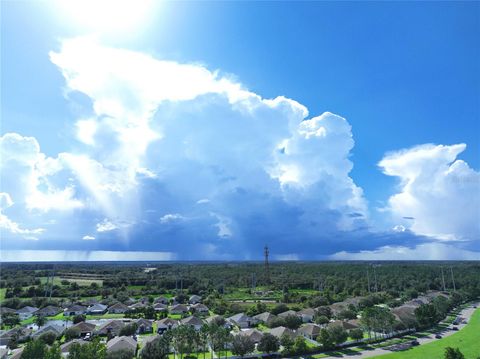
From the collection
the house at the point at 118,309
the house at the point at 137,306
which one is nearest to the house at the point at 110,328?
the house at the point at 137,306

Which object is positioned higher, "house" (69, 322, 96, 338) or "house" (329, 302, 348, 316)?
"house" (329, 302, 348, 316)

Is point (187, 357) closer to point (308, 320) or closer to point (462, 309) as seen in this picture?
point (308, 320)

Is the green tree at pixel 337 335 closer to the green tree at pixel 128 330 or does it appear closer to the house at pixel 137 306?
the green tree at pixel 128 330

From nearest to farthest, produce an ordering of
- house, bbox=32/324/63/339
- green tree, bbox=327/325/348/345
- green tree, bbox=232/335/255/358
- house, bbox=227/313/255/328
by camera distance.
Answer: green tree, bbox=232/335/255/358 → green tree, bbox=327/325/348/345 → house, bbox=32/324/63/339 → house, bbox=227/313/255/328

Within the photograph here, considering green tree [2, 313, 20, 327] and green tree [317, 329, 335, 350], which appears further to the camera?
green tree [2, 313, 20, 327]

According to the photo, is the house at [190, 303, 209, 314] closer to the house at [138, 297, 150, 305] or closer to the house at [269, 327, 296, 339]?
the house at [138, 297, 150, 305]

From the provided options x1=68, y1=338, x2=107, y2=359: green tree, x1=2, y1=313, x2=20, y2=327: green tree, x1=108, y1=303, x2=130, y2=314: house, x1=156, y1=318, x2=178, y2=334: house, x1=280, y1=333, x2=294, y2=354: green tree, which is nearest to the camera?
x1=68, y1=338, x2=107, y2=359: green tree

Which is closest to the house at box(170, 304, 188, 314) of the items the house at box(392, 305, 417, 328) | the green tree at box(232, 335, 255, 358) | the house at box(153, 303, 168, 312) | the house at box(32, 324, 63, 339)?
the house at box(153, 303, 168, 312)
